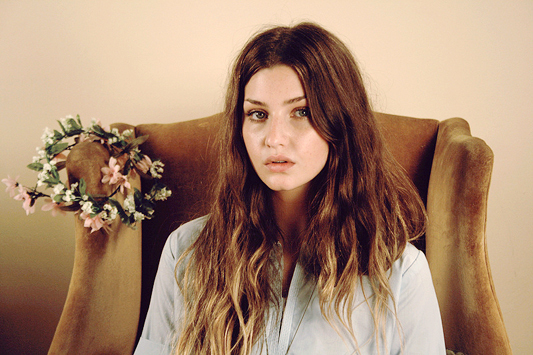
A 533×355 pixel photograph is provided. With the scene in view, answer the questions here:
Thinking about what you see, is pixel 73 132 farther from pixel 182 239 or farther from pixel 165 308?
pixel 165 308

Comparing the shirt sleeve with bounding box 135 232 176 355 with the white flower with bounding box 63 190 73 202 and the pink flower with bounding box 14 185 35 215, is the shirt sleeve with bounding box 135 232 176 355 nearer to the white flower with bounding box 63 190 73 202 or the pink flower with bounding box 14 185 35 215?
the white flower with bounding box 63 190 73 202

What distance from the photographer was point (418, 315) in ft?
2.64

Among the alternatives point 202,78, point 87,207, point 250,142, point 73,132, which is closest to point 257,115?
point 250,142

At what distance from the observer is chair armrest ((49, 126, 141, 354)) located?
0.91 meters

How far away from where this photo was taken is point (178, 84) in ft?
4.73

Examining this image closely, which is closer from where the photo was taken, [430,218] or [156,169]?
[430,218]

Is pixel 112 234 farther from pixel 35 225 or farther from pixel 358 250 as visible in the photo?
pixel 35 225

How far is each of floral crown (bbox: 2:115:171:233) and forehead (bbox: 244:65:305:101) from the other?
488 mm

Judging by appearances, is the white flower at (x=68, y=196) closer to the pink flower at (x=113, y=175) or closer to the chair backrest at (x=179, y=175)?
the pink flower at (x=113, y=175)

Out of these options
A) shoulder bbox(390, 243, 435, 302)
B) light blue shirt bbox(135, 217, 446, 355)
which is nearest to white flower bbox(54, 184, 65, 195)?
light blue shirt bbox(135, 217, 446, 355)

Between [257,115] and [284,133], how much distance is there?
0.09 meters

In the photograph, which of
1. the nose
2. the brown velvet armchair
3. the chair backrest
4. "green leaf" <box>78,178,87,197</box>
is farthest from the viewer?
the chair backrest

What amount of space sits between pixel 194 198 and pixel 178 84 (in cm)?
49

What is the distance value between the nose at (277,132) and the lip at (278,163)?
1.1 inches
